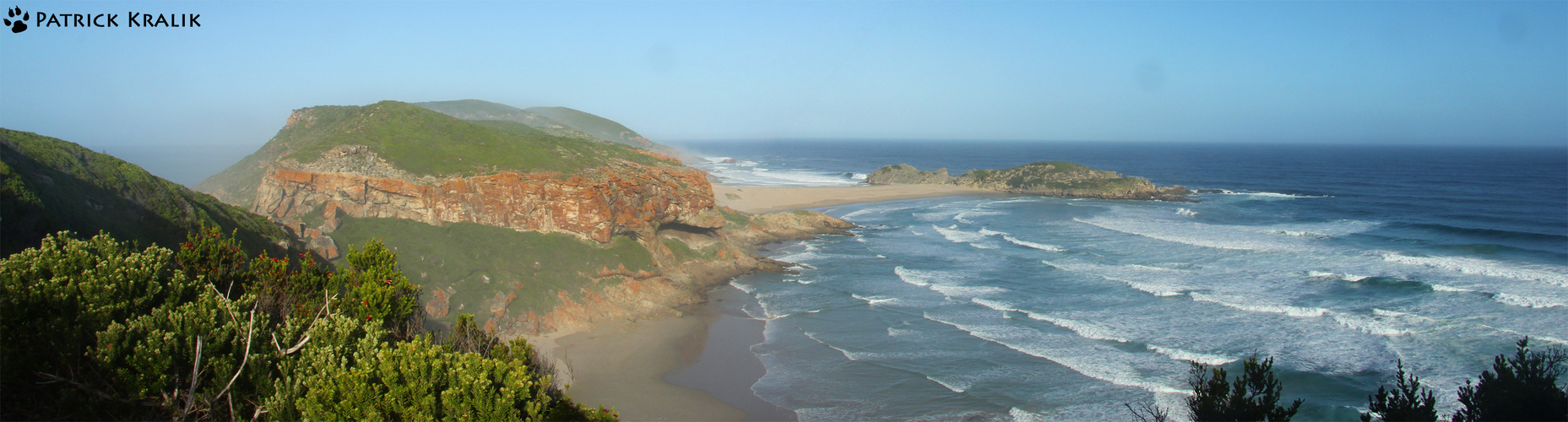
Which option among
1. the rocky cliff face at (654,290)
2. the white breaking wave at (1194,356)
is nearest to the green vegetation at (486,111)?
the rocky cliff face at (654,290)

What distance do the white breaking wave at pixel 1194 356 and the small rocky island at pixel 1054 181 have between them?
4740 cm

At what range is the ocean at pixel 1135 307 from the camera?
17.8 m

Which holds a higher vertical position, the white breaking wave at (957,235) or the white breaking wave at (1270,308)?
the white breaking wave at (957,235)

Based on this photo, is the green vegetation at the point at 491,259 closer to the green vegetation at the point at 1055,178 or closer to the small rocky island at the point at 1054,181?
the small rocky island at the point at 1054,181

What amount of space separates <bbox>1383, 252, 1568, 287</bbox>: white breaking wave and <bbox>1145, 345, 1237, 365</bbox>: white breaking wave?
1877 centimetres

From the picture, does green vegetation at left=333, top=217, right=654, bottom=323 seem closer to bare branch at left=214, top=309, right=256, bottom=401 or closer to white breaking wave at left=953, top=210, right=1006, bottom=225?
bare branch at left=214, top=309, right=256, bottom=401

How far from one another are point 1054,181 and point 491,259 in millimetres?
60716

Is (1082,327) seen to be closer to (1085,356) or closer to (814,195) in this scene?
(1085,356)

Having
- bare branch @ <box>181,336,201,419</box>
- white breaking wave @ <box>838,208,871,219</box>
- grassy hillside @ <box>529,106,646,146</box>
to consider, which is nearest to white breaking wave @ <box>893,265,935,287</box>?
white breaking wave @ <box>838,208,871,219</box>

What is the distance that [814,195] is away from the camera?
64812 millimetres

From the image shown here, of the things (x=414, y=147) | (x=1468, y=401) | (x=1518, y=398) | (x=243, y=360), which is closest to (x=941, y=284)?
(x=1468, y=401)

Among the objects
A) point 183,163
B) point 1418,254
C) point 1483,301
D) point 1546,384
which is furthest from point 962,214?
point 183,163

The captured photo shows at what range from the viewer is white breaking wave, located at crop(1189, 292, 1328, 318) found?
23828 mm

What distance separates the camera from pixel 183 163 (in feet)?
151
